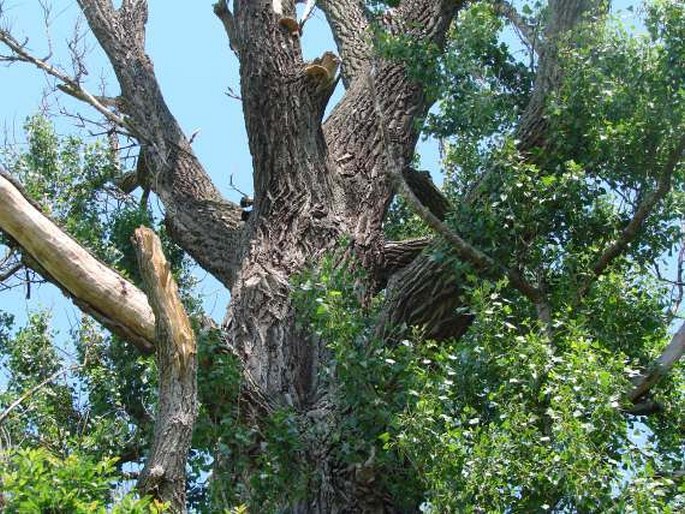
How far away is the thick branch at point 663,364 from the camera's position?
8.29 m

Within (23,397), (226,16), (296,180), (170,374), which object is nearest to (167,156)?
(226,16)

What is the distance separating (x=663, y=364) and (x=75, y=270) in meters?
3.62

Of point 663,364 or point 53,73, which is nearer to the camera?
point 663,364

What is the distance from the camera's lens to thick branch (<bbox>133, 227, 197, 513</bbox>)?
20.8 ft

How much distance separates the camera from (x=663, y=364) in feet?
27.2

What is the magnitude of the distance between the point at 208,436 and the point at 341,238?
6.48 ft

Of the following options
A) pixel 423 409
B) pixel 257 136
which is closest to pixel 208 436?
pixel 423 409

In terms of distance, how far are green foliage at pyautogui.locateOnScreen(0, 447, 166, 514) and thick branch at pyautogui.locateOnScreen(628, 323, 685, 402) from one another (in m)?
3.63

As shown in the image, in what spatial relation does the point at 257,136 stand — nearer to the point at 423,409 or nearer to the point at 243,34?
the point at 243,34

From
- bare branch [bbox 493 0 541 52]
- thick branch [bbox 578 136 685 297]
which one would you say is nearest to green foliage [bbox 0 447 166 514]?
thick branch [bbox 578 136 685 297]

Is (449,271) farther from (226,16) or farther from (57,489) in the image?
(57,489)

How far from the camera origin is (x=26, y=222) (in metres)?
7.40

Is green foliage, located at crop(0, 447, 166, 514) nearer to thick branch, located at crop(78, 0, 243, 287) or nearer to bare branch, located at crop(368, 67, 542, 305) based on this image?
bare branch, located at crop(368, 67, 542, 305)

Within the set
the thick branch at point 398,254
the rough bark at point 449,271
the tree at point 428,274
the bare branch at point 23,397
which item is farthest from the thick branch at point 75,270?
the thick branch at point 398,254
